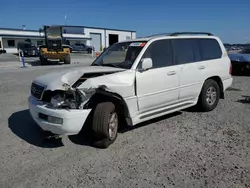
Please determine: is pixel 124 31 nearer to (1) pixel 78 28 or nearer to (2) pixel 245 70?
(1) pixel 78 28

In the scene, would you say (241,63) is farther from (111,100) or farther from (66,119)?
(66,119)

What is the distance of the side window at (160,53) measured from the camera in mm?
4633

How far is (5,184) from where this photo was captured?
2.99 meters

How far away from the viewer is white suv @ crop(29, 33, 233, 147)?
3.69m

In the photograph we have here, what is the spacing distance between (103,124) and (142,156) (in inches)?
31.8

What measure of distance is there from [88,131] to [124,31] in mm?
63810

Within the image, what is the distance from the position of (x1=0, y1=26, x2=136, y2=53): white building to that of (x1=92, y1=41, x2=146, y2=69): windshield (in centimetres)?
3514

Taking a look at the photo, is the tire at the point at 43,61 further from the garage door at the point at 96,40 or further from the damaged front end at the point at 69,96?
the garage door at the point at 96,40

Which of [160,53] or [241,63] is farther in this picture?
[241,63]

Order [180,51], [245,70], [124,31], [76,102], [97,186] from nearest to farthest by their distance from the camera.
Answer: [97,186] → [76,102] → [180,51] → [245,70] → [124,31]

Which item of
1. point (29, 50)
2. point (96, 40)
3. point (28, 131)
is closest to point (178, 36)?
point (28, 131)

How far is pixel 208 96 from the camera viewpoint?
18.9 ft

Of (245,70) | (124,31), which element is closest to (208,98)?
(245,70)

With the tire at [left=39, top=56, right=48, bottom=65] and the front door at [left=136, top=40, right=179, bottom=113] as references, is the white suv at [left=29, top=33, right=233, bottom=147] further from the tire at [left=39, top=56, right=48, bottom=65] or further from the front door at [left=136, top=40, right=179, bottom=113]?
the tire at [left=39, top=56, right=48, bottom=65]
